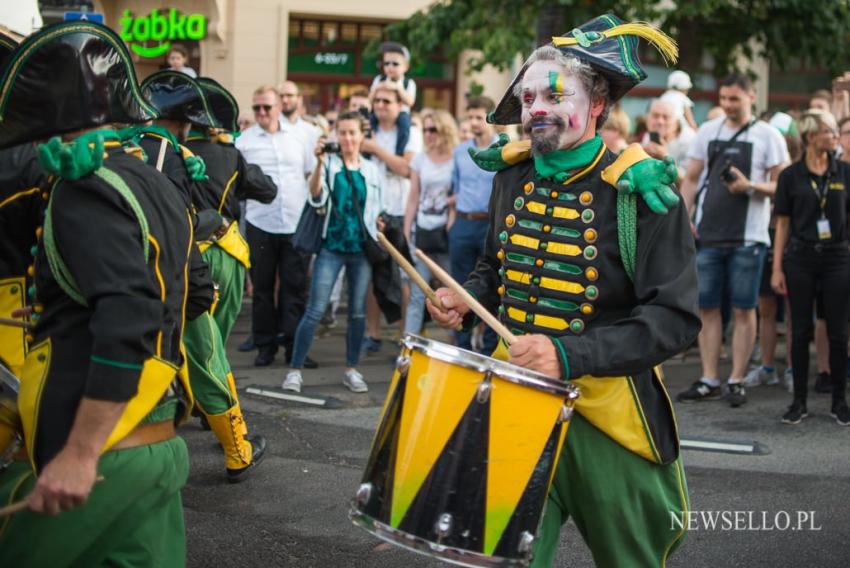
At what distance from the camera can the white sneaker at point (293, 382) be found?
842 cm

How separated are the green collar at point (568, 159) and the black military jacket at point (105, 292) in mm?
1158

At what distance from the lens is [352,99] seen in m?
11.1

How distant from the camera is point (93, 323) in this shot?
2.84 meters

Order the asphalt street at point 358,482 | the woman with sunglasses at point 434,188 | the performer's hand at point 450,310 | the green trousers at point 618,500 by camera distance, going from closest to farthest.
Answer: the green trousers at point 618,500, the performer's hand at point 450,310, the asphalt street at point 358,482, the woman with sunglasses at point 434,188

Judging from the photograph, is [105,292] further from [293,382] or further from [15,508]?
[293,382]

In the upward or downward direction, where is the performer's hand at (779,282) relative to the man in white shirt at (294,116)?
downward

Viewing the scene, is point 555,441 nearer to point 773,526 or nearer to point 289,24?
point 773,526

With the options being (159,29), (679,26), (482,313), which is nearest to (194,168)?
(482,313)

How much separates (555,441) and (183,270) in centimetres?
107

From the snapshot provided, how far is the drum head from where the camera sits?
10.2 ft

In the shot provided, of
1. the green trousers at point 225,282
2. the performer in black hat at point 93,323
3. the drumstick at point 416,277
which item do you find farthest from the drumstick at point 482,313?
the green trousers at point 225,282

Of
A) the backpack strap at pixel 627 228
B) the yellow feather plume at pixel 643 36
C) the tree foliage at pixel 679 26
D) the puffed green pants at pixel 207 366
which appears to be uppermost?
the tree foliage at pixel 679 26

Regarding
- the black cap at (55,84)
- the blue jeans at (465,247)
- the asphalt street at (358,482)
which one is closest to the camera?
the black cap at (55,84)

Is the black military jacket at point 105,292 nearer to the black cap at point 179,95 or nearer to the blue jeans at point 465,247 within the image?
the black cap at point 179,95
